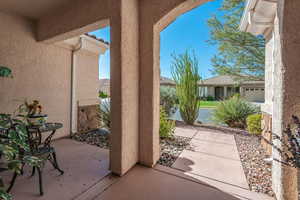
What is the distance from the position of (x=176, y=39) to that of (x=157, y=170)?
6.51 metres

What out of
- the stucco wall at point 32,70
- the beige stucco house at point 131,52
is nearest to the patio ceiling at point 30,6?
the beige stucco house at point 131,52

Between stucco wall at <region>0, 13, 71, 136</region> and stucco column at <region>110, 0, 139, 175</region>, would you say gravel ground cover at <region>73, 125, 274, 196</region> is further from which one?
stucco wall at <region>0, 13, 71, 136</region>

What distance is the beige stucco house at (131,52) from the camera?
1.55 meters

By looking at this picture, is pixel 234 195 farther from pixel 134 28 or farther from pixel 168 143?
pixel 134 28

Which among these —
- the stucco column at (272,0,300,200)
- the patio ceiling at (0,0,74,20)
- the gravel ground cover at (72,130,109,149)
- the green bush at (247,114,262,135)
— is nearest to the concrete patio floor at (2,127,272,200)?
the stucco column at (272,0,300,200)

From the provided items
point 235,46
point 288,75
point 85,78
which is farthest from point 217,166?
point 235,46

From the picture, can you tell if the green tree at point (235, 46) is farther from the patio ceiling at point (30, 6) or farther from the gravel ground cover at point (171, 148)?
the patio ceiling at point (30, 6)

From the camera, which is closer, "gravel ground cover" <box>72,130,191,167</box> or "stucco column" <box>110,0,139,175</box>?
"stucco column" <box>110,0,139,175</box>

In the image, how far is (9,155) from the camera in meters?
1.00

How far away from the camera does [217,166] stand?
8.32 ft

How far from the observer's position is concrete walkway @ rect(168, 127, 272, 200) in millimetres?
1971

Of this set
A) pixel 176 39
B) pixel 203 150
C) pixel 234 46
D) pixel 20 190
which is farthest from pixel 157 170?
pixel 234 46

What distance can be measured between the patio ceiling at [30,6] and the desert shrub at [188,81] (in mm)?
4025

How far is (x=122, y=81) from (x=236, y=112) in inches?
211
